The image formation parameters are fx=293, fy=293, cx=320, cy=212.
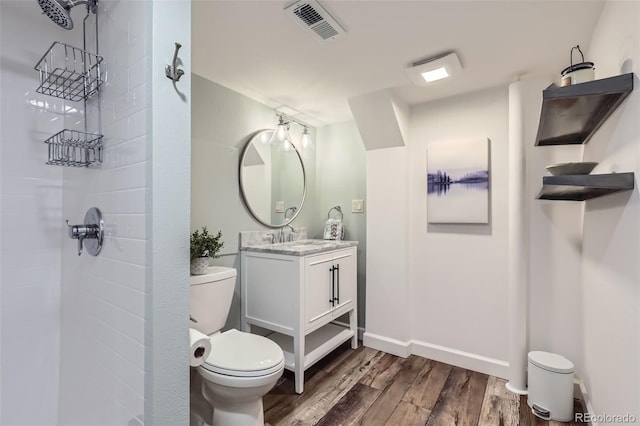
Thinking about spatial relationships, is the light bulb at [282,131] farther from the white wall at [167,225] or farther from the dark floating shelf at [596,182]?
the dark floating shelf at [596,182]

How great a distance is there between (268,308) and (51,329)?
1.17 metres

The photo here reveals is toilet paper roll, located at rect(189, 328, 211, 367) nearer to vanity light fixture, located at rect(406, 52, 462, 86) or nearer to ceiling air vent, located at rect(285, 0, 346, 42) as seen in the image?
ceiling air vent, located at rect(285, 0, 346, 42)

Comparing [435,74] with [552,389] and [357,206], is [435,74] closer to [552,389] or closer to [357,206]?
[357,206]

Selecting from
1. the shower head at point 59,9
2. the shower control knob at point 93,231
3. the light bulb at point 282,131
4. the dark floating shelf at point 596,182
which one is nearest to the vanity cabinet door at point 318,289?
the light bulb at point 282,131

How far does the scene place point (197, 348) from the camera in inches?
47.5

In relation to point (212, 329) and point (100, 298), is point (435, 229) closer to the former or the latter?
point (212, 329)

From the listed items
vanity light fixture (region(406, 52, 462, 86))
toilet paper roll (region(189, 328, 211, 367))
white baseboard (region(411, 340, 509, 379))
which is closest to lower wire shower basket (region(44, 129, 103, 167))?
toilet paper roll (region(189, 328, 211, 367))

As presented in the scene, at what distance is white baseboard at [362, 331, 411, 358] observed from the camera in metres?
2.40

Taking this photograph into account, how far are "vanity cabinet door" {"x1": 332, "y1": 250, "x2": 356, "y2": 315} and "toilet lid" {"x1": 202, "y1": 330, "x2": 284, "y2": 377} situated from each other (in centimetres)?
82

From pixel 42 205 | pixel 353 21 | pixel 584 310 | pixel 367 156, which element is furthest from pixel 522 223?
pixel 42 205

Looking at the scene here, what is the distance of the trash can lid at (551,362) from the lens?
65.7 inches

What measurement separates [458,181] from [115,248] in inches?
86.6

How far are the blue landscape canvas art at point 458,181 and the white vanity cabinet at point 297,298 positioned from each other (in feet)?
2.76

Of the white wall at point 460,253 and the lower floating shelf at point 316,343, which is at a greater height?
the white wall at point 460,253
